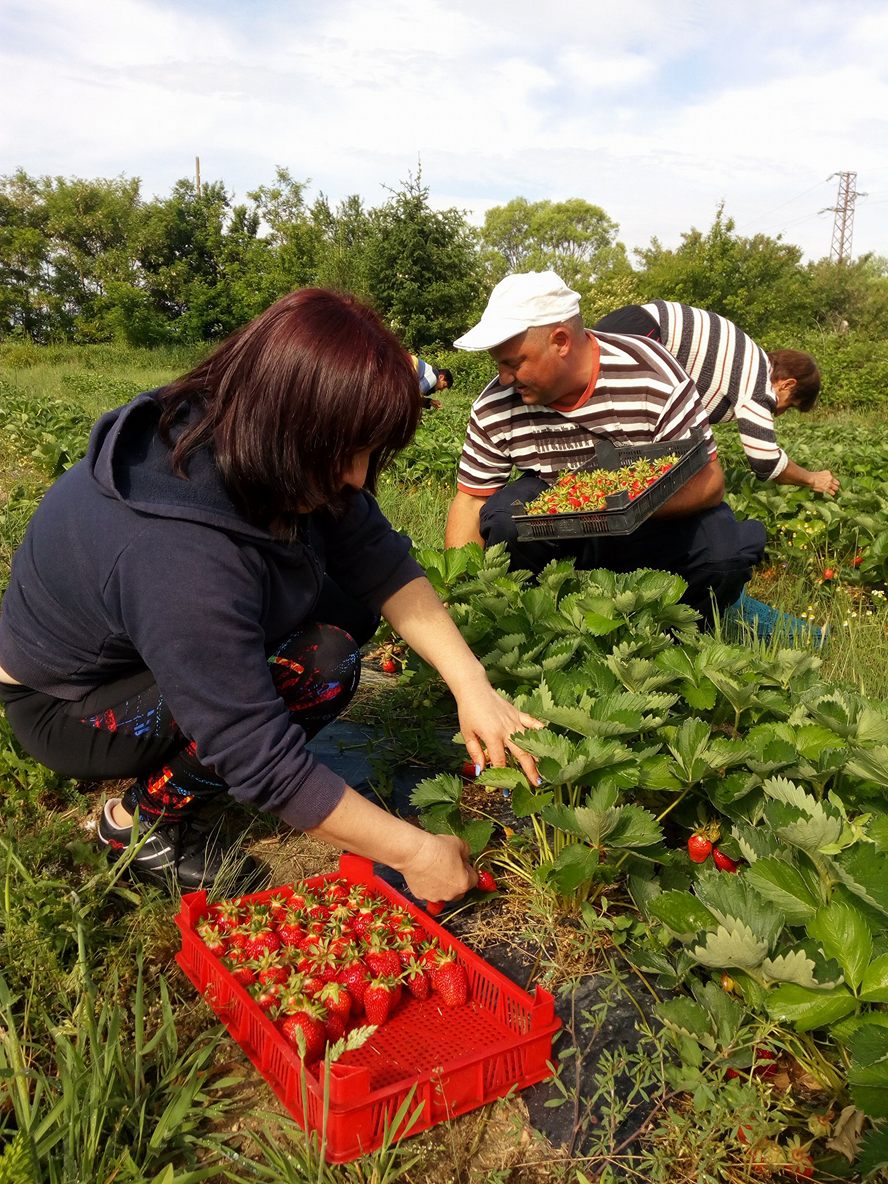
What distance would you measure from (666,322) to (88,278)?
45312 mm

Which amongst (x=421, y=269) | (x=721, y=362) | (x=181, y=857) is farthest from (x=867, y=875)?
(x=421, y=269)

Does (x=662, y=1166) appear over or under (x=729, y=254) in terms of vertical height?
under

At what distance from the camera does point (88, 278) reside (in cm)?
4384

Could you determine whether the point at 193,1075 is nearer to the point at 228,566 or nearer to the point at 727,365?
the point at 228,566

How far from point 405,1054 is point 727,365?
3.57 meters

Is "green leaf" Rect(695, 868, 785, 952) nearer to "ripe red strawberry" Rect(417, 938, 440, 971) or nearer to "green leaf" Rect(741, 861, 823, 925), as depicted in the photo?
"green leaf" Rect(741, 861, 823, 925)

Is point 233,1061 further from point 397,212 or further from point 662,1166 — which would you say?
point 397,212

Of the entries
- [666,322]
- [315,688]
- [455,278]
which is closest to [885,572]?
[666,322]

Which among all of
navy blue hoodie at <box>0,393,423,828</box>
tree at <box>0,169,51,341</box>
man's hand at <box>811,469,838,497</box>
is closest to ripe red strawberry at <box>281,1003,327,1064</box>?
navy blue hoodie at <box>0,393,423,828</box>

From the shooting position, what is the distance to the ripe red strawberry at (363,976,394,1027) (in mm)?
1805

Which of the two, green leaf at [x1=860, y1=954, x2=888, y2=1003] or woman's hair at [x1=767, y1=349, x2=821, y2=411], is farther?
woman's hair at [x1=767, y1=349, x2=821, y2=411]

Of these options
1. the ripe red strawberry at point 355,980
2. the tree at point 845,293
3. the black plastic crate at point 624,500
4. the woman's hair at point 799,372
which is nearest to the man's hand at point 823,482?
the woman's hair at point 799,372

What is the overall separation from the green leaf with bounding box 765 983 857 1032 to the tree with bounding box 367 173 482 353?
23.5 meters

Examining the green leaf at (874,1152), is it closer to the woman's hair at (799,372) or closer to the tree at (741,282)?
the woman's hair at (799,372)
